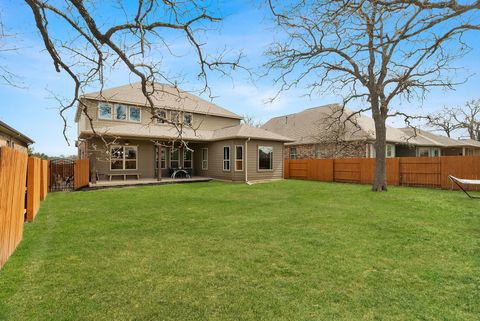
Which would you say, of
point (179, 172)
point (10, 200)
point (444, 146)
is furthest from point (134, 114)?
point (444, 146)

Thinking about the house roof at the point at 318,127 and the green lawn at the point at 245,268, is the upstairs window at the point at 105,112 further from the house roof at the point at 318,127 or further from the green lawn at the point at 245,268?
the house roof at the point at 318,127


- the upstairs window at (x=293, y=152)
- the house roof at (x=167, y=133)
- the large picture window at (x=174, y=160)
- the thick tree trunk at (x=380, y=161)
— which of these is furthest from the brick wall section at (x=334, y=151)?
the large picture window at (x=174, y=160)

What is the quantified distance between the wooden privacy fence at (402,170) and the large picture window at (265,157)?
10.6 ft

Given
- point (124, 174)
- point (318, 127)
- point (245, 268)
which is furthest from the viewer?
point (318, 127)

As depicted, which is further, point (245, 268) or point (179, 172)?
point (179, 172)

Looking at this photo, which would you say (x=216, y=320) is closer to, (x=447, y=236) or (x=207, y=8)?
(x=207, y=8)

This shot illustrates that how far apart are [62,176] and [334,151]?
1859 cm

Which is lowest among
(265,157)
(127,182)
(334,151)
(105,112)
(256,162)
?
(127,182)

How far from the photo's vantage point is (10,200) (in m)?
4.22

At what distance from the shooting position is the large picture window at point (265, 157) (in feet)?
57.3

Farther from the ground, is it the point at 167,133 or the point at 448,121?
the point at 448,121

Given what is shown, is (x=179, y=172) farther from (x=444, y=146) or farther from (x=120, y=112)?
(x=444, y=146)

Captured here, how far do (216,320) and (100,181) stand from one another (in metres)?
14.8

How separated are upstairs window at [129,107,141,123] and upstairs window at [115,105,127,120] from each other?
1.14 ft
